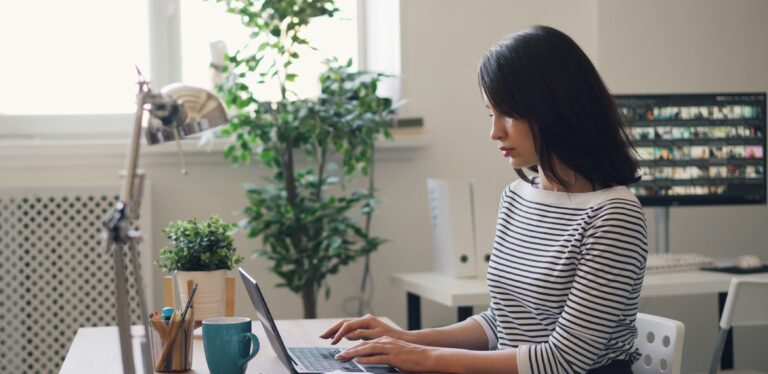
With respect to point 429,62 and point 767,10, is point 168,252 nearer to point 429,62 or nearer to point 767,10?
point 429,62

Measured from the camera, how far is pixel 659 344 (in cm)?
161

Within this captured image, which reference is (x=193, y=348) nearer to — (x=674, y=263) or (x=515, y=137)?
(x=515, y=137)

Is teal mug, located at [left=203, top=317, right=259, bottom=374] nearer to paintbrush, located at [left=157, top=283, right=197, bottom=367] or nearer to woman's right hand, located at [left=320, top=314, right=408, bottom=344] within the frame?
paintbrush, located at [left=157, top=283, right=197, bottom=367]

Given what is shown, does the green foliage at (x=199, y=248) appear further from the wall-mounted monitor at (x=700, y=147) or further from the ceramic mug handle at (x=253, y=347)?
the wall-mounted monitor at (x=700, y=147)

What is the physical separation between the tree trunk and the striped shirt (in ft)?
4.34

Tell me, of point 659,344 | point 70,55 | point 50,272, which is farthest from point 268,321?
point 70,55

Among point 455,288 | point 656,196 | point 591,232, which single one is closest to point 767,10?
point 656,196

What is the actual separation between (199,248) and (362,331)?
0.40 meters

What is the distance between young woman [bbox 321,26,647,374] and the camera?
1.42 meters

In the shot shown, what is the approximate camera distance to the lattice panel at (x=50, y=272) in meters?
3.03

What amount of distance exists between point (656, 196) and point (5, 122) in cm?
216

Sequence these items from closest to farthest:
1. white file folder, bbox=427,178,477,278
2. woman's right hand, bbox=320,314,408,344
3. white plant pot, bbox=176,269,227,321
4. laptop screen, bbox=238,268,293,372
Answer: laptop screen, bbox=238,268,293,372 < woman's right hand, bbox=320,314,408,344 < white plant pot, bbox=176,269,227,321 < white file folder, bbox=427,178,477,278

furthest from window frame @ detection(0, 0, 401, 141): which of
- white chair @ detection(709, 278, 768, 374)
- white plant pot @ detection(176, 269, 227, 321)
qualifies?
white plant pot @ detection(176, 269, 227, 321)

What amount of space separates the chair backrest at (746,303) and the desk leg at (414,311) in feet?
3.23
